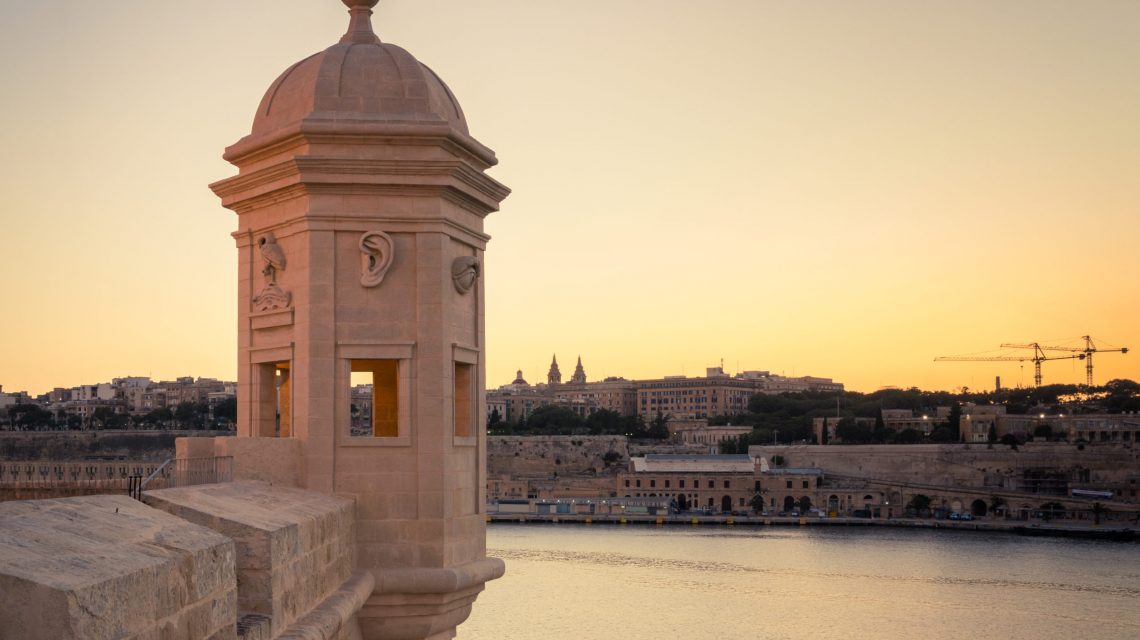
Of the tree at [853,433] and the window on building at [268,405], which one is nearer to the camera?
the window on building at [268,405]

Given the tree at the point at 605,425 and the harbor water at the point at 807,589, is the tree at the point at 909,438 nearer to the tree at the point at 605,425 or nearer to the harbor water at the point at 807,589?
the harbor water at the point at 807,589

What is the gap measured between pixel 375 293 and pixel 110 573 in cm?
409

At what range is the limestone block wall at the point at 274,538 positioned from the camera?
14.2 feet

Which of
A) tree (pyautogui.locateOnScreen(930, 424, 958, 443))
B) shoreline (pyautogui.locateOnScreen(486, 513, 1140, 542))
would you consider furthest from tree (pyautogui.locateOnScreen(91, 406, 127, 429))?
tree (pyautogui.locateOnScreen(930, 424, 958, 443))

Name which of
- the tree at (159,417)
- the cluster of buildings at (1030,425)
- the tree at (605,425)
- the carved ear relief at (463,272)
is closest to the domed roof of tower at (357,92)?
the carved ear relief at (463,272)

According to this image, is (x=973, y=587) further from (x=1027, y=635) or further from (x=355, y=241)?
(x=355, y=241)

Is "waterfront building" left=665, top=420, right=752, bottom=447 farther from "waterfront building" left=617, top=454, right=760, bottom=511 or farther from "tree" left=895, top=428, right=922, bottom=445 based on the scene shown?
"waterfront building" left=617, top=454, right=760, bottom=511

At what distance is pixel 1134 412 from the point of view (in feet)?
429

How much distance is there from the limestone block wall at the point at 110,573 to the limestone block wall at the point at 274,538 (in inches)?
13.0

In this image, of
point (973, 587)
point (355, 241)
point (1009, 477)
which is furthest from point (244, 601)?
point (1009, 477)

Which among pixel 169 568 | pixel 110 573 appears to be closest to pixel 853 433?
pixel 169 568

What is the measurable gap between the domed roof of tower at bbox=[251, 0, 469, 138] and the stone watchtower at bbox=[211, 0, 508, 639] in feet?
0.03

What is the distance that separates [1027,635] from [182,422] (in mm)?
93888

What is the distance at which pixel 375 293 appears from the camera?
23.0ft
